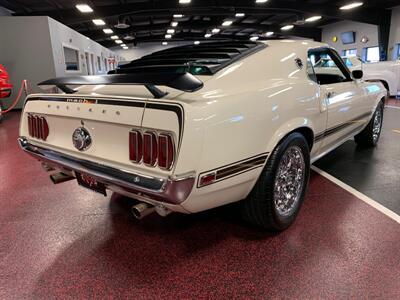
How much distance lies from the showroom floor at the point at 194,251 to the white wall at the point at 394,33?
587 inches

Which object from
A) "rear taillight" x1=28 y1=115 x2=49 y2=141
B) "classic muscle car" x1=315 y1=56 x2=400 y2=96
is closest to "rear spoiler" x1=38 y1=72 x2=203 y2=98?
"rear taillight" x1=28 y1=115 x2=49 y2=141

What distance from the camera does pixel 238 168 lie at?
5.44 feet

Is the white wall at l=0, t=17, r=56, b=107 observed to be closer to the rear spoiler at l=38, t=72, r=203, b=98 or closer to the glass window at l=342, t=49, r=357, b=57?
the rear spoiler at l=38, t=72, r=203, b=98

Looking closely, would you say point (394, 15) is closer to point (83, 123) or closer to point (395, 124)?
point (395, 124)

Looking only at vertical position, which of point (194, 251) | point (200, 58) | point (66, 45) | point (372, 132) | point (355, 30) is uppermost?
point (355, 30)

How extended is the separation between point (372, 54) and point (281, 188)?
18.4m

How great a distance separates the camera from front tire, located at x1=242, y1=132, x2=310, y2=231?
1908 mm

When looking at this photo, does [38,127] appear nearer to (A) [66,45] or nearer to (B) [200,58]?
(B) [200,58]

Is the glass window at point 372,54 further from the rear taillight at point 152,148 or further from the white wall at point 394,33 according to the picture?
the rear taillight at point 152,148

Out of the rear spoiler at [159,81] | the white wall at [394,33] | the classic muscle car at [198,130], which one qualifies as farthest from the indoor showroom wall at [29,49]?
the white wall at [394,33]

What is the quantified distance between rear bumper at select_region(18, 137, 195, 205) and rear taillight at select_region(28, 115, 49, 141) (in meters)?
0.20

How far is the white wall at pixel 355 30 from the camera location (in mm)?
16695

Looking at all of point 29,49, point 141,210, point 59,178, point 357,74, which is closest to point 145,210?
point 141,210

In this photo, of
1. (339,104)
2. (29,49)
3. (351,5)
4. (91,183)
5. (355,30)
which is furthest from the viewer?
(355,30)
